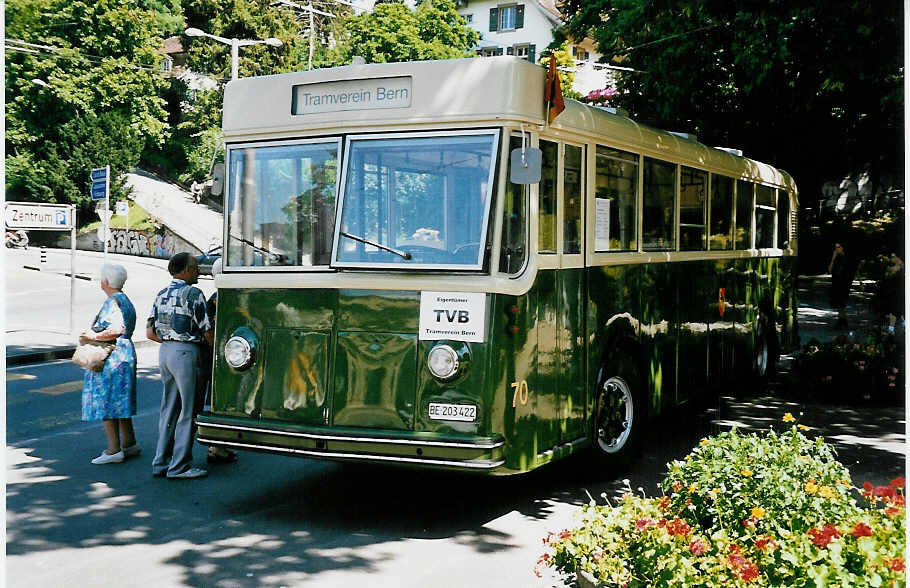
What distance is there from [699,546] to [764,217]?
918 cm

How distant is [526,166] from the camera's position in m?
6.72

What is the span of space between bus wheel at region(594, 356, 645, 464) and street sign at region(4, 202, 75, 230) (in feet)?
39.2

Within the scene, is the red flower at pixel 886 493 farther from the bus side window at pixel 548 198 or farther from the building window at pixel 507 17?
the building window at pixel 507 17

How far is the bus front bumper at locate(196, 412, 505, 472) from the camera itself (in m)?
6.63

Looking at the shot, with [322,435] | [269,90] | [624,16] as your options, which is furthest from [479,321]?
[624,16]

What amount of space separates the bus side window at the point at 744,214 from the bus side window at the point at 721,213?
0.32m

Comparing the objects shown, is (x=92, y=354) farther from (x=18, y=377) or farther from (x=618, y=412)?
(x=18, y=377)

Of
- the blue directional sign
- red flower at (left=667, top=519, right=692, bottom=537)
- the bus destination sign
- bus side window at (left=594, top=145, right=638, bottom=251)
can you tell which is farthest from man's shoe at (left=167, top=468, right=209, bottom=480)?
the blue directional sign

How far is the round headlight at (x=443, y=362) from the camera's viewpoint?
6.74 metres

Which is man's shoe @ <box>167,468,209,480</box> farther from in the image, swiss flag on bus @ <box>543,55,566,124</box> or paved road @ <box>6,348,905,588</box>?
swiss flag on bus @ <box>543,55,566,124</box>

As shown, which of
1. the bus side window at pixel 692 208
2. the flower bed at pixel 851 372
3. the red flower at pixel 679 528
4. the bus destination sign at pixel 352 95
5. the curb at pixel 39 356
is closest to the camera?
the red flower at pixel 679 528

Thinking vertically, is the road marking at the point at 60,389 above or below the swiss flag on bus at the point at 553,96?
below

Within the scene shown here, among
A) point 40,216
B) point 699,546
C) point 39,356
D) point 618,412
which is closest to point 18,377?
point 39,356

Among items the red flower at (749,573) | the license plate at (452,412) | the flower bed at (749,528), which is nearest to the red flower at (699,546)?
the flower bed at (749,528)
